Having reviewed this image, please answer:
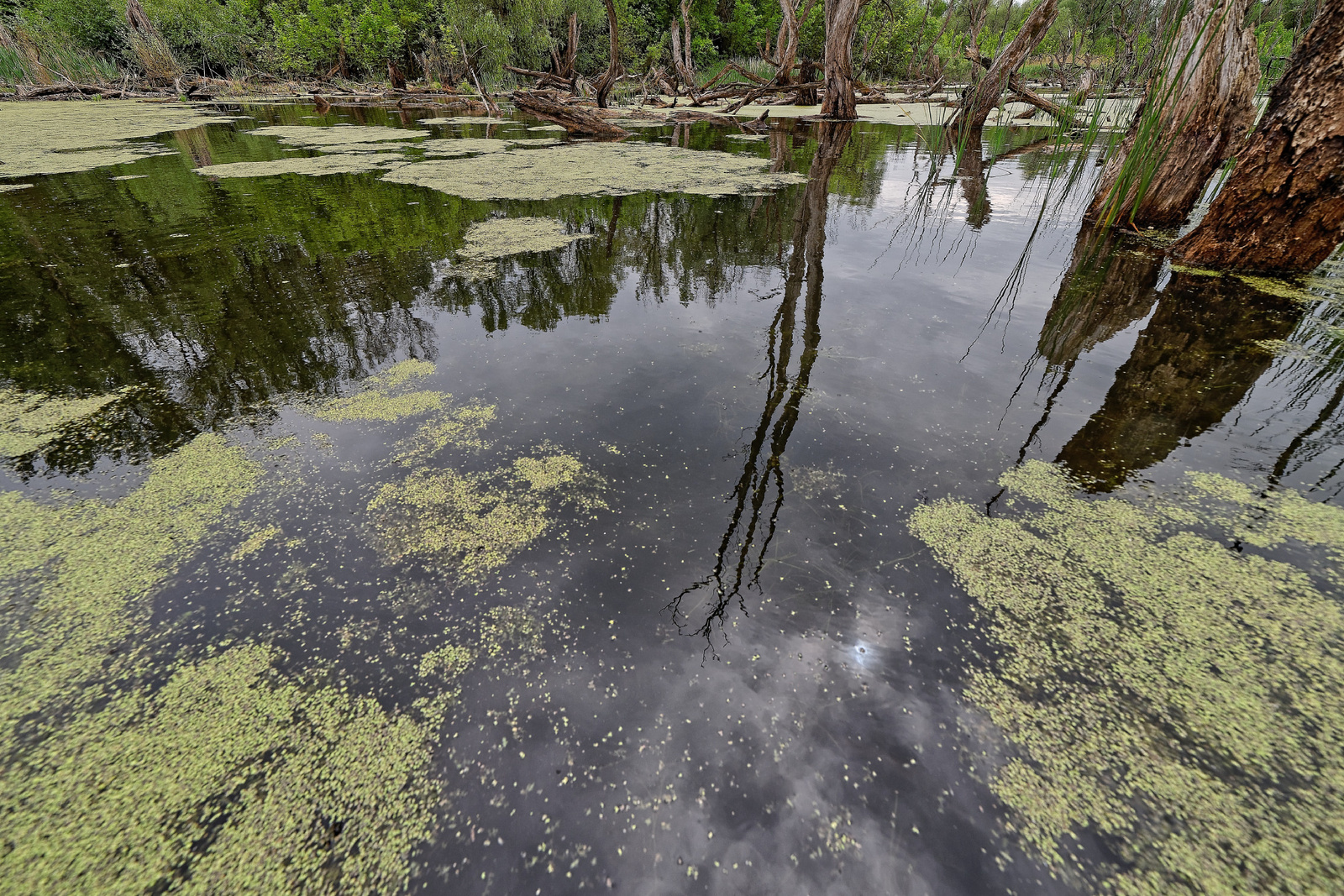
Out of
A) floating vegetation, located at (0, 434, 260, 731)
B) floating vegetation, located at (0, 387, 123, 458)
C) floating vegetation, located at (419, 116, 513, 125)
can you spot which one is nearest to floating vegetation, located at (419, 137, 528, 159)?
floating vegetation, located at (419, 116, 513, 125)

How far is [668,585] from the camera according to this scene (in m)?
1.16

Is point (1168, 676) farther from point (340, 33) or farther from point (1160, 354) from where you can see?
point (340, 33)

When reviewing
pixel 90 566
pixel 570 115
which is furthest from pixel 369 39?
pixel 90 566

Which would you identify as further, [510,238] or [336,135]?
[336,135]

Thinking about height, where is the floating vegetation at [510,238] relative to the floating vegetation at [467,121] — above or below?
below

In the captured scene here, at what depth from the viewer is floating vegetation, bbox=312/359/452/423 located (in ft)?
5.63

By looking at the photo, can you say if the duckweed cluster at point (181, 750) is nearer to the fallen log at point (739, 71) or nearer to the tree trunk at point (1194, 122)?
the tree trunk at point (1194, 122)

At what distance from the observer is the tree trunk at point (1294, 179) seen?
2.23 metres

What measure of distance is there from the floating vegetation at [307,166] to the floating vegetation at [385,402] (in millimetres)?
4002

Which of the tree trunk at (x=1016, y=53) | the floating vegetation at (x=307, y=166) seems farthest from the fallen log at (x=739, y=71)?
the floating vegetation at (x=307, y=166)

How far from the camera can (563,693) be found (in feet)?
3.16

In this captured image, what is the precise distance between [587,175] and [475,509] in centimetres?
430

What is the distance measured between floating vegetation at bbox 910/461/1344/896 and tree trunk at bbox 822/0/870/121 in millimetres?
9008

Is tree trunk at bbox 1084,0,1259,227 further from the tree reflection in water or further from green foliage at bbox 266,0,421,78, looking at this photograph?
green foliage at bbox 266,0,421,78
